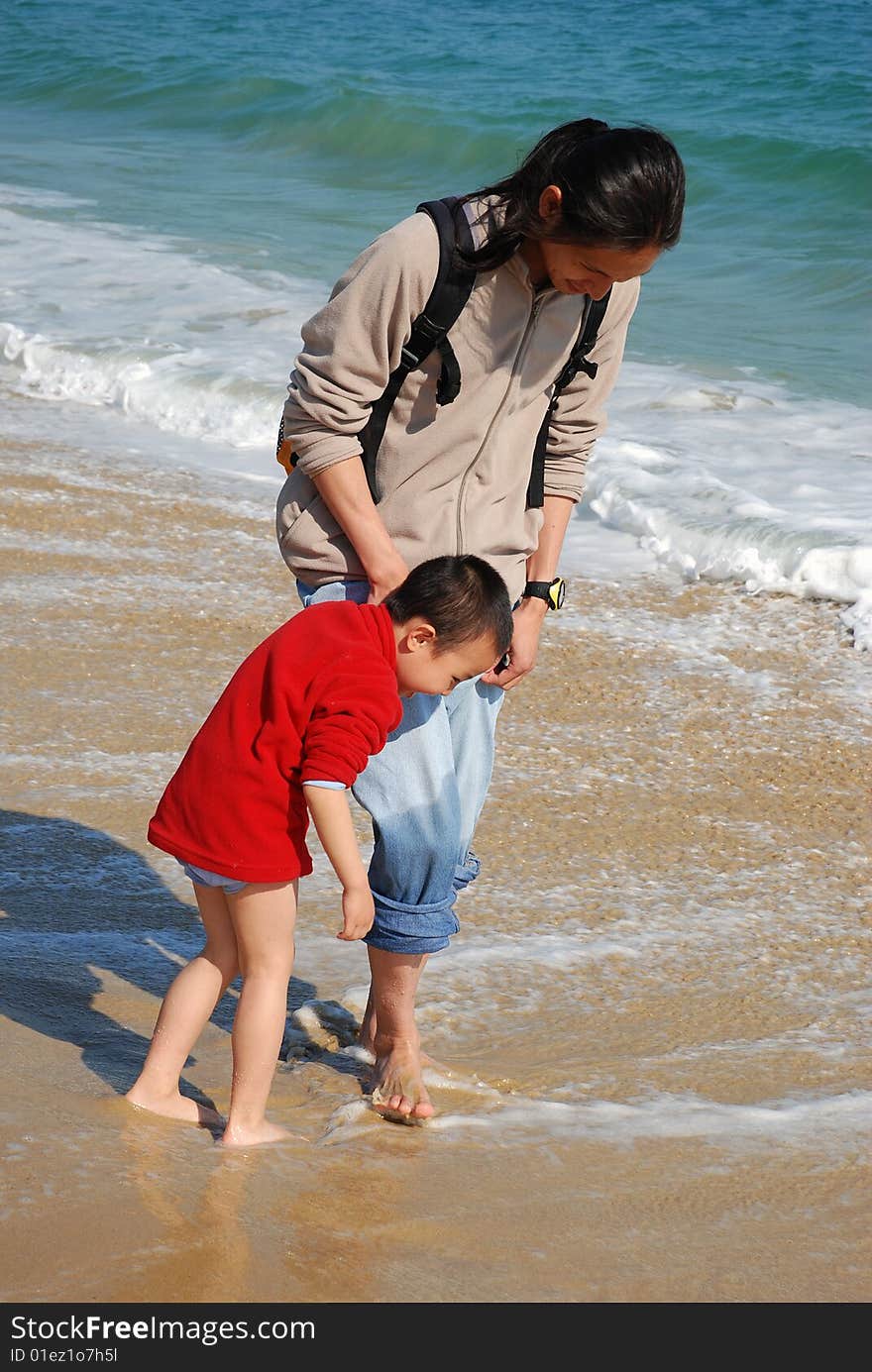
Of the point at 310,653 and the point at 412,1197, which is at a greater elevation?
the point at 310,653

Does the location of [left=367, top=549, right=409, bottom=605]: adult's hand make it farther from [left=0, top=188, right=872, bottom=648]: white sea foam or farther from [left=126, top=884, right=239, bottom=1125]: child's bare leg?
[left=0, top=188, right=872, bottom=648]: white sea foam

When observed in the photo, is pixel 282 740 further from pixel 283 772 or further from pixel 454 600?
pixel 454 600

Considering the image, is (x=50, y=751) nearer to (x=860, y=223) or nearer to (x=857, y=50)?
(x=860, y=223)

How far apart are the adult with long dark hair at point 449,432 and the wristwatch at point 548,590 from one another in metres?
0.04

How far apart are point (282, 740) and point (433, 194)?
14665mm

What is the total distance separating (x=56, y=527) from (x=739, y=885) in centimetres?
351

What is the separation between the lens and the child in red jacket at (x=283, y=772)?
7.72 ft

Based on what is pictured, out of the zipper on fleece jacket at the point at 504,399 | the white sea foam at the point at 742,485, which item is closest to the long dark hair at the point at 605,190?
the zipper on fleece jacket at the point at 504,399

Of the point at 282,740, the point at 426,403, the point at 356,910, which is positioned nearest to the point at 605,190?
the point at 426,403

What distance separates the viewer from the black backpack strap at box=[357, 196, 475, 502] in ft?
7.95


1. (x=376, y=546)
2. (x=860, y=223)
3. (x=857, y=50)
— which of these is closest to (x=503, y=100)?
(x=857, y=50)

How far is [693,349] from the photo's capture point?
10.1 m

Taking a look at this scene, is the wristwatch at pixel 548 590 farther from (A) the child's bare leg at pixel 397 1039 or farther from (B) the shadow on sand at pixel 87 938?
(B) the shadow on sand at pixel 87 938

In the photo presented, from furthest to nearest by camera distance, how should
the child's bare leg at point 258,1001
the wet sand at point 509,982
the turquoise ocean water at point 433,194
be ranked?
the turquoise ocean water at point 433,194 < the child's bare leg at point 258,1001 < the wet sand at point 509,982
